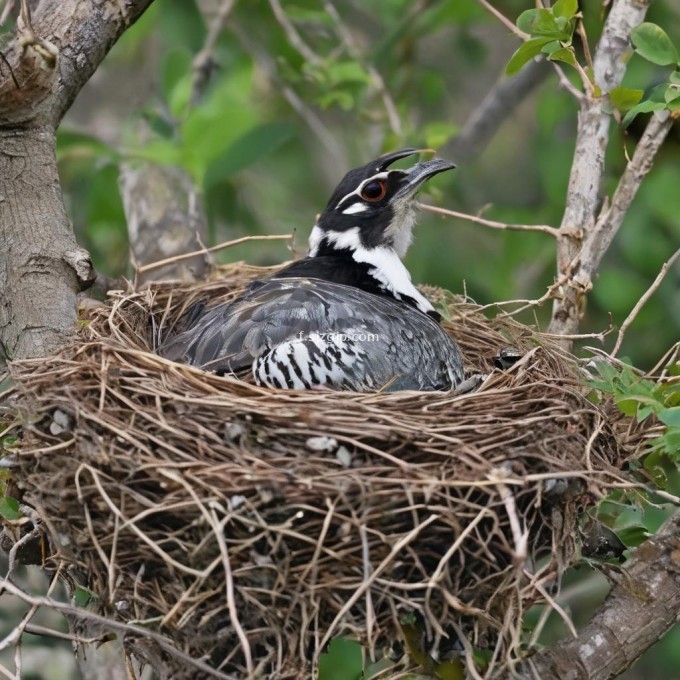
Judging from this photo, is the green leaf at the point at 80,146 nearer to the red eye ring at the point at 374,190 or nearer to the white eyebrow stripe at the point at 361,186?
the white eyebrow stripe at the point at 361,186

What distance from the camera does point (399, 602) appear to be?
12.0 feet

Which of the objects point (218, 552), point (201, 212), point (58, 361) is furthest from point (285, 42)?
point (218, 552)

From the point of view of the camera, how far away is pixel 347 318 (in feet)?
15.7

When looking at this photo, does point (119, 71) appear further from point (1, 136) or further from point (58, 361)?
point (58, 361)

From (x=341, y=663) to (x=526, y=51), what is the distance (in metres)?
2.97

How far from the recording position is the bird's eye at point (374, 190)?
18.5ft

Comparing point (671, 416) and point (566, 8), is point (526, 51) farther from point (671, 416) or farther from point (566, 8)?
point (671, 416)

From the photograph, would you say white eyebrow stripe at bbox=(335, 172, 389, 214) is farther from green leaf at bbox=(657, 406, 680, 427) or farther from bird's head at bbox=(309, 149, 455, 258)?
green leaf at bbox=(657, 406, 680, 427)

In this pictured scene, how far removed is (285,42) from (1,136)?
3.92 m

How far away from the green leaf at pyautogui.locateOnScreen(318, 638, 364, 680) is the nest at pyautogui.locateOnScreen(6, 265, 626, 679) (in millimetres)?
1481

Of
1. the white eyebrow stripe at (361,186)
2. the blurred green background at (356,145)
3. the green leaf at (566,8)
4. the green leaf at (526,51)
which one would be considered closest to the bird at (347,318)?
the white eyebrow stripe at (361,186)

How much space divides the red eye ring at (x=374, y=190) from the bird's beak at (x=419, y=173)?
0.25ft

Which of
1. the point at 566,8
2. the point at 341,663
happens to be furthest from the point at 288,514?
the point at 566,8

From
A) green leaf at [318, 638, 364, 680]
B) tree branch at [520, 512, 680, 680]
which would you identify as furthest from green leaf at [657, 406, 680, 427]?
green leaf at [318, 638, 364, 680]
